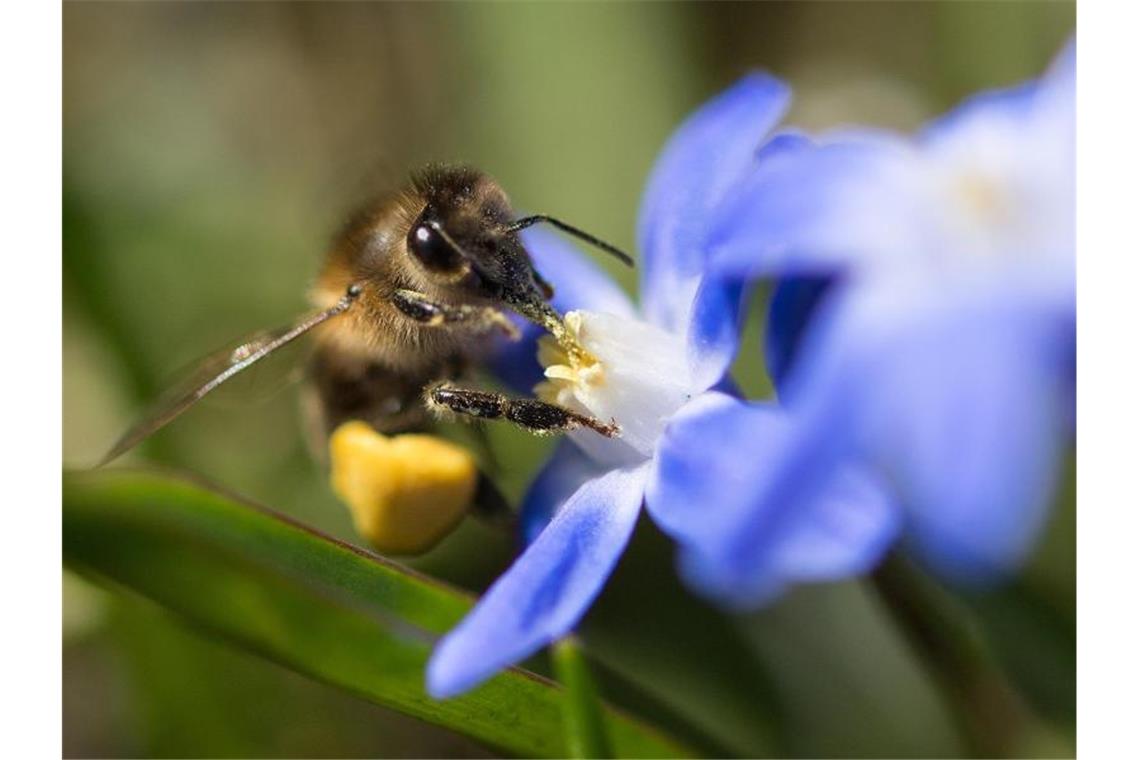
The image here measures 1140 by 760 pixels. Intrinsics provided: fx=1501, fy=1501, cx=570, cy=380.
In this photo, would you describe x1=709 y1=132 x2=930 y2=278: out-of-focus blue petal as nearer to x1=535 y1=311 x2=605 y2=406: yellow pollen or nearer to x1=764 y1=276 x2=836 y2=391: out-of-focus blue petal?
x1=764 y1=276 x2=836 y2=391: out-of-focus blue petal

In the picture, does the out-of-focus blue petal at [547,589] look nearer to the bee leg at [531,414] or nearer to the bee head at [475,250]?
the bee leg at [531,414]

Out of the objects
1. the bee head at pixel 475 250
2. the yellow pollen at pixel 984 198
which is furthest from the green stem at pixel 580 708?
the yellow pollen at pixel 984 198

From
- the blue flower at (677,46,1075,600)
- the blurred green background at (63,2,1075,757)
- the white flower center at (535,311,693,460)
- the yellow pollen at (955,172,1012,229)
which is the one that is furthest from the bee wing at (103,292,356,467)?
the yellow pollen at (955,172,1012,229)
